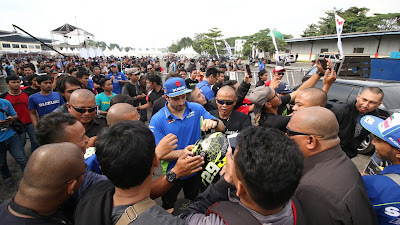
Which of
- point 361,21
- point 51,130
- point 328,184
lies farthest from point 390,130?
point 361,21

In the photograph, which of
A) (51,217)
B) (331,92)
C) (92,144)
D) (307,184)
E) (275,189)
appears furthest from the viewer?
(331,92)

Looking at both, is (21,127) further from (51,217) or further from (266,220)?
(266,220)

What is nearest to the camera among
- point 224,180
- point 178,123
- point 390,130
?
point 224,180

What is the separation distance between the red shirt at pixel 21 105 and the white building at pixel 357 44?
109 feet

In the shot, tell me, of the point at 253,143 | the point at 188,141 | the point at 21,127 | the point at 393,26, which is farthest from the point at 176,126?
the point at 393,26

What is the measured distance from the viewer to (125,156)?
121 centimetres

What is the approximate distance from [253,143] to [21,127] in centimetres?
485

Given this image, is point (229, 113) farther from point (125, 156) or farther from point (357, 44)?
point (357, 44)

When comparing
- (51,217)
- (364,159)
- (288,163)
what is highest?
(288,163)

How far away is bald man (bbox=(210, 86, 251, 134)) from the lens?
2.86 metres

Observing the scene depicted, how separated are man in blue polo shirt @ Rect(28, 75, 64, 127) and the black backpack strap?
14.9ft

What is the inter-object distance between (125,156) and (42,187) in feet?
1.95

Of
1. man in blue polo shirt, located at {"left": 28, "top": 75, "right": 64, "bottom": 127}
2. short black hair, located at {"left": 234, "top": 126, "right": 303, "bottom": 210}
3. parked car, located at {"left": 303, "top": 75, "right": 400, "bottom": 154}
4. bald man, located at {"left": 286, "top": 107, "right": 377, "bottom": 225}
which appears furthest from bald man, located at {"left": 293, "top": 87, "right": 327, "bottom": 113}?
man in blue polo shirt, located at {"left": 28, "top": 75, "right": 64, "bottom": 127}

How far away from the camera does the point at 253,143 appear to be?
3.74 ft
